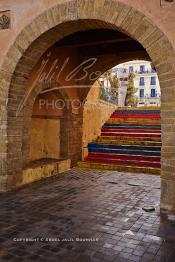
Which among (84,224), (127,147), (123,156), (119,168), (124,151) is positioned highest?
(127,147)

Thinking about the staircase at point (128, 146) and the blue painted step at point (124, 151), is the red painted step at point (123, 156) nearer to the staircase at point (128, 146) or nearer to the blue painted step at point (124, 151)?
the staircase at point (128, 146)

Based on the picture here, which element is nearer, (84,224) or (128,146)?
(84,224)

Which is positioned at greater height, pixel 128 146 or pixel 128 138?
pixel 128 138

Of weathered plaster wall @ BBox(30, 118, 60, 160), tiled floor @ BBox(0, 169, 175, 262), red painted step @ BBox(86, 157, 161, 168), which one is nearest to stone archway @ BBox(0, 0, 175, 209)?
tiled floor @ BBox(0, 169, 175, 262)

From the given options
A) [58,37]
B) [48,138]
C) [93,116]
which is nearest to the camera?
[58,37]

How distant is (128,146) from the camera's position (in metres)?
9.46

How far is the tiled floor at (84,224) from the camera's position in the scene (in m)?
3.06

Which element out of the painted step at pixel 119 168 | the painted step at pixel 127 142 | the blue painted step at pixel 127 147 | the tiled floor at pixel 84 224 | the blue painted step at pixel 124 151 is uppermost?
the painted step at pixel 127 142

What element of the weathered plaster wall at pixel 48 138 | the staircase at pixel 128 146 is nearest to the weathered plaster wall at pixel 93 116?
the staircase at pixel 128 146

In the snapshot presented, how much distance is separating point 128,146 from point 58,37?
498 cm

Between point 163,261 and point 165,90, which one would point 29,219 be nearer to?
point 163,261

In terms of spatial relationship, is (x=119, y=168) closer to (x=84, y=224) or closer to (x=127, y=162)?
(x=127, y=162)

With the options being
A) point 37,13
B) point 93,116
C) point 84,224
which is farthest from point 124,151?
point 84,224

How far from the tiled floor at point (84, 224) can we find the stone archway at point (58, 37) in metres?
0.67
